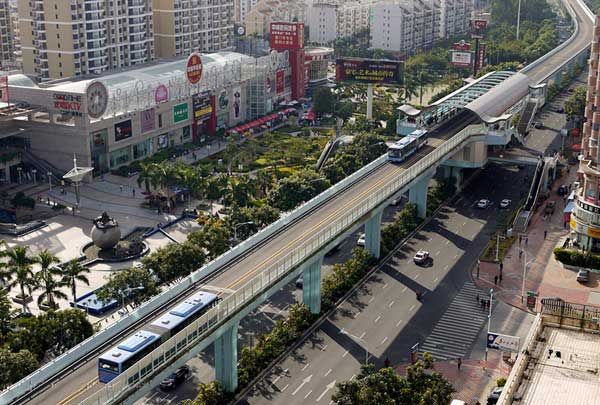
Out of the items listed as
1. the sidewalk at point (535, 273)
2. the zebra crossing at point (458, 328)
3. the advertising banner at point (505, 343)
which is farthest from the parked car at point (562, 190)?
the advertising banner at point (505, 343)

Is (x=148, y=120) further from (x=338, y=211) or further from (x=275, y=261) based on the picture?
(x=275, y=261)

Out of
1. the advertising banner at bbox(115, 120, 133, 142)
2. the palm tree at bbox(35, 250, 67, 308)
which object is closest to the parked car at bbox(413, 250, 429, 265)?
the palm tree at bbox(35, 250, 67, 308)

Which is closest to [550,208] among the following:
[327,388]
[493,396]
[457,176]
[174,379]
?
[457,176]

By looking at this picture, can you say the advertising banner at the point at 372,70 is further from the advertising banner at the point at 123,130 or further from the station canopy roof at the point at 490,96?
the advertising banner at the point at 123,130

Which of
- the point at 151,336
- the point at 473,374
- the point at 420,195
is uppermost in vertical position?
the point at 151,336

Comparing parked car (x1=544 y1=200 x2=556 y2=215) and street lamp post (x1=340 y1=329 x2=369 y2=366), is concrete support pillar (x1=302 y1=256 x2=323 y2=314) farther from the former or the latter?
parked car (x1=544 y1=200 x2=556 y2=215)

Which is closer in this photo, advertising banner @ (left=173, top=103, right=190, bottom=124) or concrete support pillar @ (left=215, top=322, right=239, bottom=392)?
concrete support pillar @ (left=215, top=322, right=239, bottom=392)

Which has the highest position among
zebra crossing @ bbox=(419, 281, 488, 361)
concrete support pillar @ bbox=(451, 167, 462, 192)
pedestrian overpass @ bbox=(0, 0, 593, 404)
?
pedestrian overpass @ bbox=(0, 0, 593, 404)
